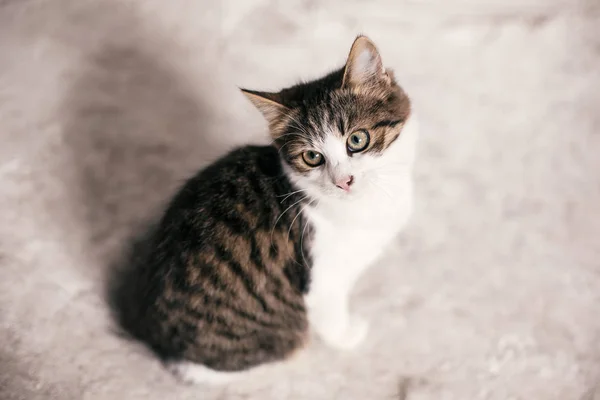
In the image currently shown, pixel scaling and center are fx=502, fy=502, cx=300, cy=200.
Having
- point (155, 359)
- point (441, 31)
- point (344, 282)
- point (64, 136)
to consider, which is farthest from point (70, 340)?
point (441, 31)

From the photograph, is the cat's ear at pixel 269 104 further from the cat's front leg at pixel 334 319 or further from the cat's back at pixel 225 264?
the cat's front leg at pixel 334 319

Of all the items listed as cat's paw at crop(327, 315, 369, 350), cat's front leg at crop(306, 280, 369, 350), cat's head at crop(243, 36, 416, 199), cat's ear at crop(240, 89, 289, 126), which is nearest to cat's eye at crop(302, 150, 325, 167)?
cat's head at crop(243, 36, 416, 199)

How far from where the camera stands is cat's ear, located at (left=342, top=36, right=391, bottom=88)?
971 mm

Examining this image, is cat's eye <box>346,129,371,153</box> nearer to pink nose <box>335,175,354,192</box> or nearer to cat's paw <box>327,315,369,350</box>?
pink nose <box>335,175,354,192</box>

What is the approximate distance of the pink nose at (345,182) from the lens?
1.01 metres

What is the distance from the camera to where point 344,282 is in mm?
1233

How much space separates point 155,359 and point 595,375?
→ 1.14 meters

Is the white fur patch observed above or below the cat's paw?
above

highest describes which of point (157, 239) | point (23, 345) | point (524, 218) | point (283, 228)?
point (524, 218)

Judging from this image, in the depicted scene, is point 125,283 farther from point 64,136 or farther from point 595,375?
point 595,375

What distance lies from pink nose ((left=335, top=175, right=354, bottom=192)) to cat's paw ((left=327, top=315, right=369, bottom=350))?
0.51 m

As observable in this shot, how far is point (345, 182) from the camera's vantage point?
101cm

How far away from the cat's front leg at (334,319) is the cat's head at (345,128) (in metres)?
0.28

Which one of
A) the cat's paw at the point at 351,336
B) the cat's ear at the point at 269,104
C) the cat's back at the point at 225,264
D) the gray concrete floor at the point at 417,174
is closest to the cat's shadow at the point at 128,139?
the gray concrete floor at the point at 417,174
